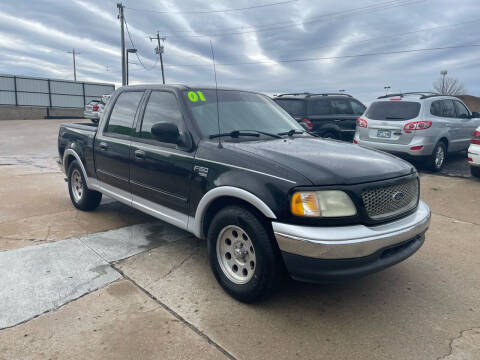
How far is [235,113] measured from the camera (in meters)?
3.89

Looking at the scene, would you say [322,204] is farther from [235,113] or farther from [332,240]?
[235,113]

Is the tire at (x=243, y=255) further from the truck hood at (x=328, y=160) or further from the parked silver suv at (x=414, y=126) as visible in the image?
the parked silver suv at (x=414, y=126)

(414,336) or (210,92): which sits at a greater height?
(210,92)

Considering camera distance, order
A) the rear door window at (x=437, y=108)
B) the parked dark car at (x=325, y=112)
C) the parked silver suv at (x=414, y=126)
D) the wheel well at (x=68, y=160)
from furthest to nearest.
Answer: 1. the parked dark car at (x=325, y=112)
2. the rear door window at (x=437, y=108)
3. the parked silver suv at (x=414, y=126)
4. the wheel well at (x=68, y=160)

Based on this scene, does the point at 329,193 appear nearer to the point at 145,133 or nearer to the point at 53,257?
the point at 145,133

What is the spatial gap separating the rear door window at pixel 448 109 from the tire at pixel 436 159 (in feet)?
2.56

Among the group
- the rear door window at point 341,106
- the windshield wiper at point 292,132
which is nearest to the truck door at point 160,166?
the windshield wiper at point 292,132

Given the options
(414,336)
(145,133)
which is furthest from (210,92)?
(414,336)

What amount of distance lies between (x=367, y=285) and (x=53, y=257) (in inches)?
120

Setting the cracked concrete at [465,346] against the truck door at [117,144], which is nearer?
the cracked concrete at [465,346]

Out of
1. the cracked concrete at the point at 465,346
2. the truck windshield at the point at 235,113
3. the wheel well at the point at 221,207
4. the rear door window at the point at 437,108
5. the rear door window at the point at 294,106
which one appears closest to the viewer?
the cracked concrete at the point at 465,346

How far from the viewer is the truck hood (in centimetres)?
272

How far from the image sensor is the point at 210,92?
3965mm

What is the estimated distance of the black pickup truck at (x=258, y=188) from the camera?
2621 mm
